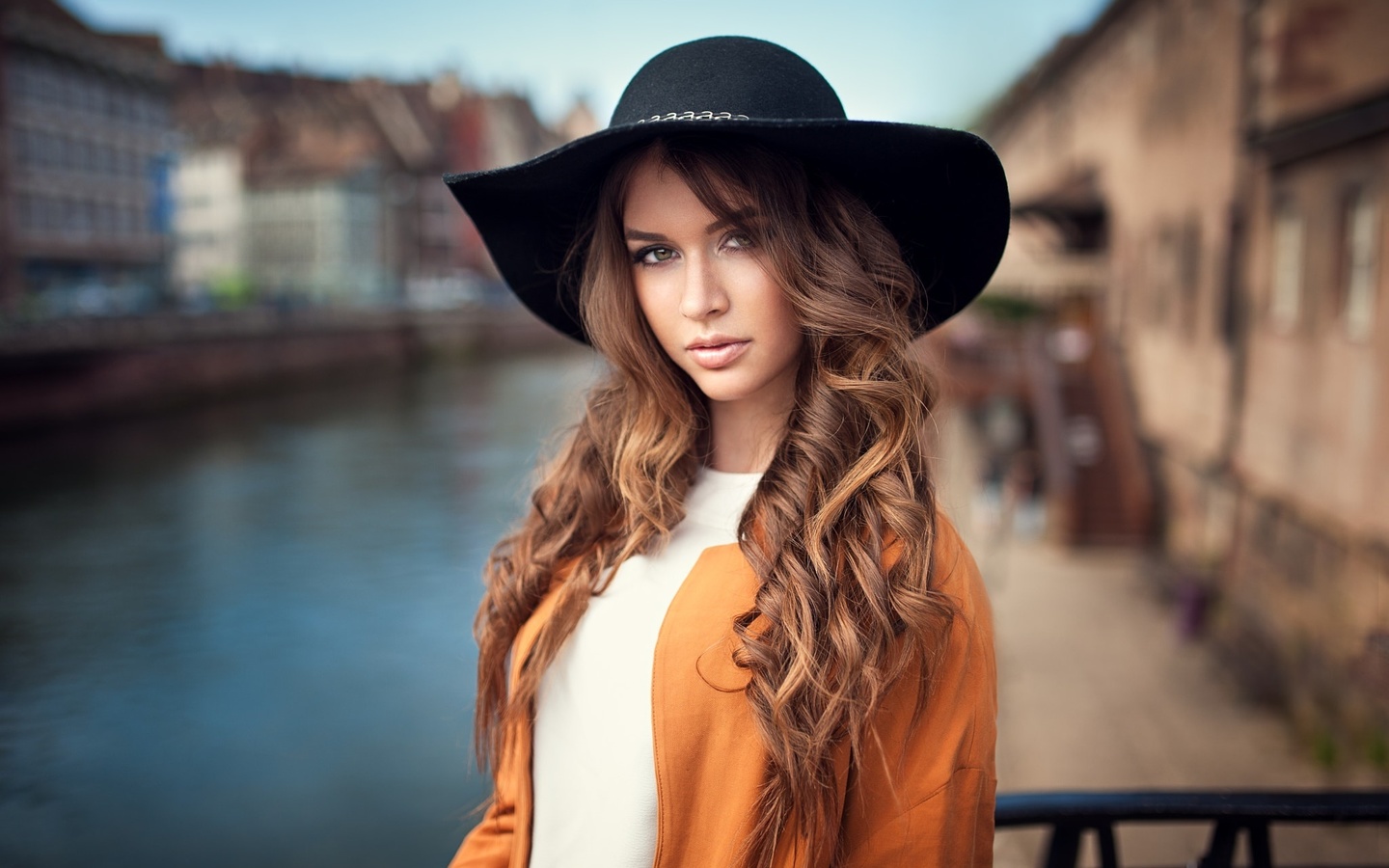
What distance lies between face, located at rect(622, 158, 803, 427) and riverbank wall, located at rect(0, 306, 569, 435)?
46.4 feet

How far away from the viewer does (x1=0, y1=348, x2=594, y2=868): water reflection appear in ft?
22.0

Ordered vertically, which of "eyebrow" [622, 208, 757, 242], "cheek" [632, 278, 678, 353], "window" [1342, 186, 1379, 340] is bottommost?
"cheek" [632, 278, 678, 353]

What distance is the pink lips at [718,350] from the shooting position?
1311mm

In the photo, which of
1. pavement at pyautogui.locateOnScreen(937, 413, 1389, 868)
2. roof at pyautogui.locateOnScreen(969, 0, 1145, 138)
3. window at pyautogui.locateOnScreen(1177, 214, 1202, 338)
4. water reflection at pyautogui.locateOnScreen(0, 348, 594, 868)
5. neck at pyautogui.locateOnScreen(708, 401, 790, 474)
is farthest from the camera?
roof at pyautogui.locateOnScreen(969, 0, 1145, 138)

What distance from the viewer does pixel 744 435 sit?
4.81ft

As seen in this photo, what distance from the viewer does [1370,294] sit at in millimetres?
6852

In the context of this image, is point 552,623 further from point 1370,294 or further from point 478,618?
point 1370,294

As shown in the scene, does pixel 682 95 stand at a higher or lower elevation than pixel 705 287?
higher

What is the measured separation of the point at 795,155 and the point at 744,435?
0.40 m

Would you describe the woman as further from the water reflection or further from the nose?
the water reflection

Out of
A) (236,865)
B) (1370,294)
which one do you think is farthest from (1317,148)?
(236,865)

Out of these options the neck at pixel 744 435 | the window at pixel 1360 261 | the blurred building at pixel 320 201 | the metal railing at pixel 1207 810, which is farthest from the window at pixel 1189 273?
the blurred building at pixel 320 201

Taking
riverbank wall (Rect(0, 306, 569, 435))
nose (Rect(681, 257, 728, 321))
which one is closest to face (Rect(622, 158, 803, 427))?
nose (Rect(681, 257, 728, 321))

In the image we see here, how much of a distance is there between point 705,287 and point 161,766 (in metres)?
7.56
